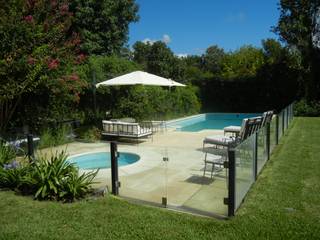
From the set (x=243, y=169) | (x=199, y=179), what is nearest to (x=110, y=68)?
(x=199, y=179)

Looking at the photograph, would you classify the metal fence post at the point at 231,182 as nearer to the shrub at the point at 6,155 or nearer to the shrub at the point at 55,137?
the shrub at the point at 6,155

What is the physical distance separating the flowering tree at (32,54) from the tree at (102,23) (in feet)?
36.0

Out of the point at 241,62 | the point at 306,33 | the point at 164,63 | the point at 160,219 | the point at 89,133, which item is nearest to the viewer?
the point at 160,219

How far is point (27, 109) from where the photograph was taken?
10492 millimetres

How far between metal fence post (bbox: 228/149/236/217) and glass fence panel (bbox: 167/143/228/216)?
0.11 metres

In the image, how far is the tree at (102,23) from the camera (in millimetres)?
21234

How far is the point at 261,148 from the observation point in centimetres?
697

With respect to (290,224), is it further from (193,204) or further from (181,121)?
(181,121)

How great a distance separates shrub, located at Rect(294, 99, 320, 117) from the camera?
1981 centimetres

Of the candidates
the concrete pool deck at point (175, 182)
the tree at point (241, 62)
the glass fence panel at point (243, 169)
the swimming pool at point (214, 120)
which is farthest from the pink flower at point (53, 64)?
the tree at point (241, 62)

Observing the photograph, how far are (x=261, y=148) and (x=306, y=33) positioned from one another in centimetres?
1692

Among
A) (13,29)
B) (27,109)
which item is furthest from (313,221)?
(27,109)

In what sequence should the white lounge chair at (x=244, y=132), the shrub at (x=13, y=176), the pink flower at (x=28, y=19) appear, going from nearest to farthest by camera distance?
the shrub at (x=13, y=176) < the white lounge chair at (x=244, y=132) < the pink flower at (x=28, y=19)

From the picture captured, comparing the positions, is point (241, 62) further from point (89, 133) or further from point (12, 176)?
point (12, 176)
